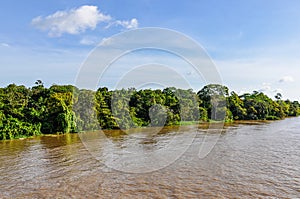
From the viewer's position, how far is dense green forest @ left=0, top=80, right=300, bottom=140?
21.4 meters

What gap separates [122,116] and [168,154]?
15822 millimetres

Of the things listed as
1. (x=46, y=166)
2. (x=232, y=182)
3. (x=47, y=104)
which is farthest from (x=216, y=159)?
(x=47, y=104)

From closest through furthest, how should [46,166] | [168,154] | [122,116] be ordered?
1. [46,166]
2. [168,154]
3. [122,116]

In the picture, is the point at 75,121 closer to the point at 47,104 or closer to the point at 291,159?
the point at 47,104

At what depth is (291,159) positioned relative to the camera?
12250mm

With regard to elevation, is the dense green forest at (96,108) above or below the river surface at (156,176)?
above

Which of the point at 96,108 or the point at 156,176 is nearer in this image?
the point at 156,176

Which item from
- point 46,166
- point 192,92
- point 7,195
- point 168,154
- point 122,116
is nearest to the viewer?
point 7,195

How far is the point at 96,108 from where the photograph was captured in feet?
86.7

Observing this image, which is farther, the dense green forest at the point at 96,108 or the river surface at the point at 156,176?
the dense green forest at the point at 96,108

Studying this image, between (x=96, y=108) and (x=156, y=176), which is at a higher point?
(x=96, y=108)

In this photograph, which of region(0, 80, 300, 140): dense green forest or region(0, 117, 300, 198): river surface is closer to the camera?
region(0, 117, 300, 198): river surface

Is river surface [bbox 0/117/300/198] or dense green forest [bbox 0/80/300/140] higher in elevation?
dense green forest [bbox 0/80/300/140]

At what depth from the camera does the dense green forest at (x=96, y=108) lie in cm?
2139
